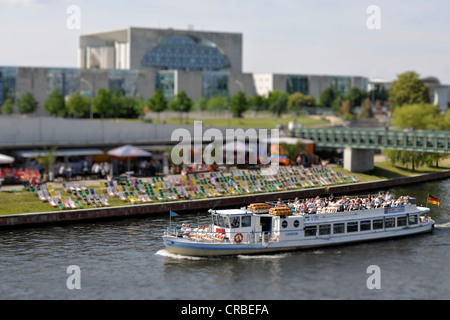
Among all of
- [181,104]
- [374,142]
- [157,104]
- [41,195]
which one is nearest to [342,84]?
[181,104]

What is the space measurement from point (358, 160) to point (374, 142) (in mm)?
3005

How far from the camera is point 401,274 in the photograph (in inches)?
1612

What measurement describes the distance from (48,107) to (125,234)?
80.7 meters

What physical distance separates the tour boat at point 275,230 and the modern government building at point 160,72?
331 feet

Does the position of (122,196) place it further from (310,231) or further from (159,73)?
(159,73)

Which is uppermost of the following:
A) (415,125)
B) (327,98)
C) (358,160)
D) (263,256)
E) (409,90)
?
(409,90)

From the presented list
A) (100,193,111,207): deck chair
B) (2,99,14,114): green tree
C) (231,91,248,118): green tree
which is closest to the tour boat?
(100,193,111,207): deck chair

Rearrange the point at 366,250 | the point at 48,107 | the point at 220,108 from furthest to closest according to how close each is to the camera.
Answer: the point at 220,108 → the point at 48,107 → the point at 366,250

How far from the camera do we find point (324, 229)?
4838cm
